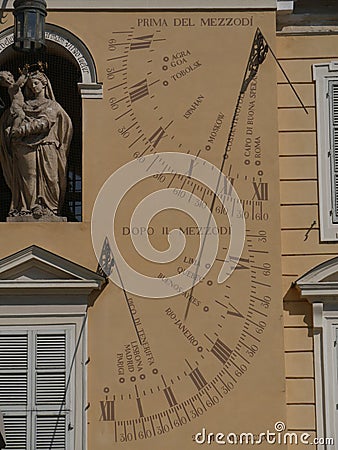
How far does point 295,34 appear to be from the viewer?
14.4m

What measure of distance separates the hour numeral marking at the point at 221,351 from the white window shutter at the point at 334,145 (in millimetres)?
1556

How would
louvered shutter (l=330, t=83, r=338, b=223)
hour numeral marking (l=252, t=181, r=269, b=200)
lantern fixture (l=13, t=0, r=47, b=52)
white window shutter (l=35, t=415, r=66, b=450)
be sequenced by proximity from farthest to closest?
louvered shutter (l=330, t=83, r=338, b=223) → hour numeral marking (l=252, t=181, r=269, b=200) → white window shutter (l=35, t=415, r=66, b=450) → lantern fixture (l=13, t=0, r=47, b=52)

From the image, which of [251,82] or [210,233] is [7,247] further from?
[251,82]

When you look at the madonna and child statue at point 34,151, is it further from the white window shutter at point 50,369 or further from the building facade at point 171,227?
the white window shutter at point 50,369

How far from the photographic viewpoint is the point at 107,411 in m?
13.4

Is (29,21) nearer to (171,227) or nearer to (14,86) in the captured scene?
(14,86)

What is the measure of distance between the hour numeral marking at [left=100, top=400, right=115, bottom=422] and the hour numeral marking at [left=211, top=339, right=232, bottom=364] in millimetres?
1004

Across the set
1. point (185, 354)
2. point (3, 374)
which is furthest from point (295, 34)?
point (3, 374)

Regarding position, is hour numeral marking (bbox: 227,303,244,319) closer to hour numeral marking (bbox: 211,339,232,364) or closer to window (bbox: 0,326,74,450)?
hour numeral marking (bbox: 211,339,232,364)

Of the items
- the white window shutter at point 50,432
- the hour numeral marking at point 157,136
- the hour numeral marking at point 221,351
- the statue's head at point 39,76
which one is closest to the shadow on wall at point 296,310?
the hour numeral marking at point 221,351

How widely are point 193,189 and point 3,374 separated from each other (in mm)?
2380

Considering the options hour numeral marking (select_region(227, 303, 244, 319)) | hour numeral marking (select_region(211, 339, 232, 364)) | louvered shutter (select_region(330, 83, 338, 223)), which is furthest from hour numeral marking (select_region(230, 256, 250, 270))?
louvered shutter (select_region(330, 83, 338, 223))

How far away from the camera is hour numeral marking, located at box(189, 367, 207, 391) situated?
44.1 feet

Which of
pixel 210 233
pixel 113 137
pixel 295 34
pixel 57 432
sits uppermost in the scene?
pixel 295 34
